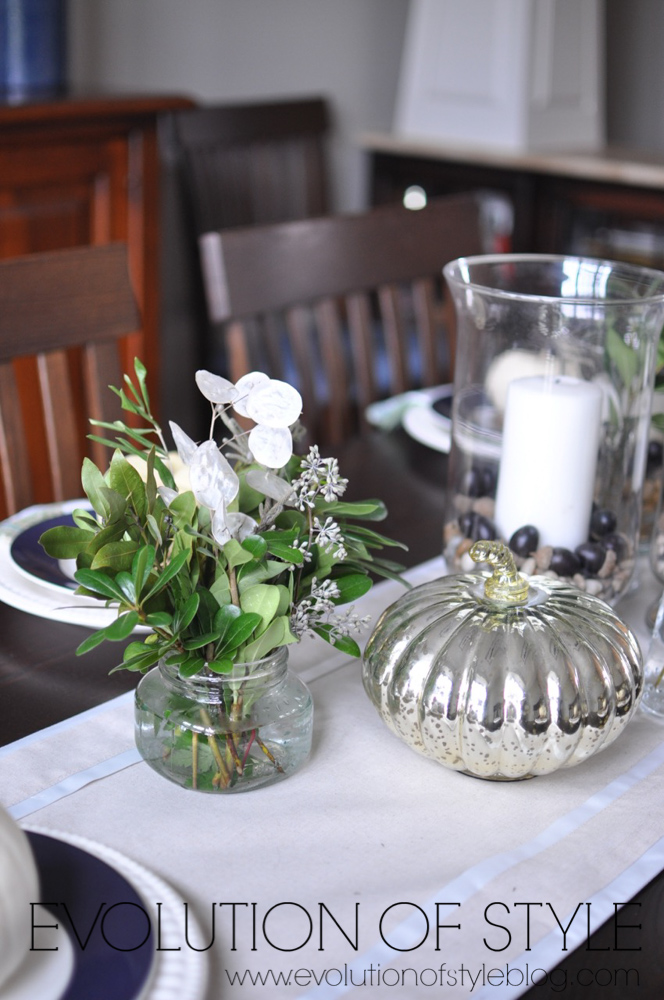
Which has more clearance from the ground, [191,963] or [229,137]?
[229,137]

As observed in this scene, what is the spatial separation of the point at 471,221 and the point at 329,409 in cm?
37

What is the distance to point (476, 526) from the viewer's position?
0.82 meters

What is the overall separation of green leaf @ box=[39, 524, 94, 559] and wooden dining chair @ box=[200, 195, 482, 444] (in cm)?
61

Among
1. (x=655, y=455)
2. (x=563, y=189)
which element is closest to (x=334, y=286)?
(x=655, y=455)

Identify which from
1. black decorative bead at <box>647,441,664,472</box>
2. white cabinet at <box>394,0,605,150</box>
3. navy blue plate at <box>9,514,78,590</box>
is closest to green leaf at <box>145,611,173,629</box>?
navy blue plate at <box>9,514,78,590</box>

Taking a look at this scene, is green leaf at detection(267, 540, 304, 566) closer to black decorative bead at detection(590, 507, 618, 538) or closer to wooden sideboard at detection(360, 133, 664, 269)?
black decorative bead at detection(590, 507, 618, 538)

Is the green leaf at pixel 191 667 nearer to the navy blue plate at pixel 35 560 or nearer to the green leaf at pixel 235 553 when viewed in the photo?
the green leaf at pixel 235 553

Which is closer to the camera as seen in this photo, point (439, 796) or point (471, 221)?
point (439, 796)

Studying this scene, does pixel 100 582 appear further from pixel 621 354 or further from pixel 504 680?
pixel 621 354

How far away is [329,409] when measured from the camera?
140 cm

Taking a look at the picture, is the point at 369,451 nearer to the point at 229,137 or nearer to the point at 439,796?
the point at 439,796

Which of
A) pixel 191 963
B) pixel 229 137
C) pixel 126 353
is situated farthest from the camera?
pixel 229 137

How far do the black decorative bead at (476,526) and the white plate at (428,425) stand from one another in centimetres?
29

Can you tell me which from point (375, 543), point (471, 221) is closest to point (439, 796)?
point (375, 543)
